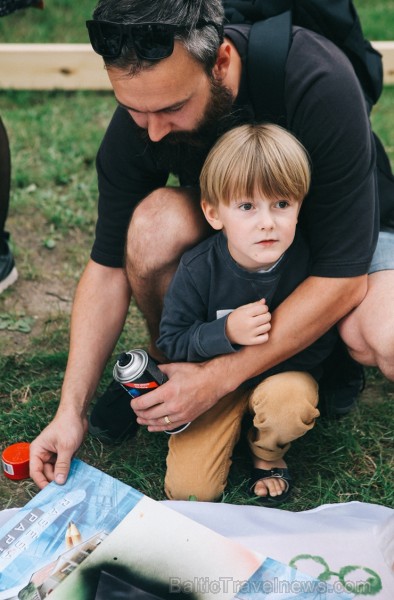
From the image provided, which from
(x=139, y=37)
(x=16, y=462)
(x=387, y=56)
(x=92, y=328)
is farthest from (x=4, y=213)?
(x=387, y=56)

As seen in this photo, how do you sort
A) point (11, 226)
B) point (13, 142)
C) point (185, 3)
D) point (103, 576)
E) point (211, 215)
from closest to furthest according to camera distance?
point (103, 576) < point (185, 3) < point (211, 215) < point (11, 226) < point (13, 142)

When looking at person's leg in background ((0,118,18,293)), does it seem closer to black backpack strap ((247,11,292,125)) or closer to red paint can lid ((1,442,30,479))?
red paint can lid ((1,442,30,479))

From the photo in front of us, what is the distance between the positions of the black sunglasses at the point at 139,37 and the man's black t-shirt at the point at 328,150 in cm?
26

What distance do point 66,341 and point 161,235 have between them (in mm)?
874

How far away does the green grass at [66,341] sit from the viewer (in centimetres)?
241

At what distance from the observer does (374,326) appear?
87.7 inches

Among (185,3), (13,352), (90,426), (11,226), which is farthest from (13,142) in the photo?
(185,3)

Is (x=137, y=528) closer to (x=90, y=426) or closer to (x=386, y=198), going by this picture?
(x=90, y=426)

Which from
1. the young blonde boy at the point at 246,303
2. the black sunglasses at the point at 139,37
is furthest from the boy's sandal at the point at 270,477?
the black sunglasses at the point at 139,37

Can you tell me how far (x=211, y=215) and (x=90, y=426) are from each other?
0.82 meters

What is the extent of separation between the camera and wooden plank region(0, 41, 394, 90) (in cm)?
466

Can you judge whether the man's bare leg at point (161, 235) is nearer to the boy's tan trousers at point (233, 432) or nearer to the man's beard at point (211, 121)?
the man's beard at point (211, 121)

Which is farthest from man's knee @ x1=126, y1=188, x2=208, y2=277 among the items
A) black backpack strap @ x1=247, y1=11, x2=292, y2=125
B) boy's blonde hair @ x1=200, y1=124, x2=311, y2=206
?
black backpack strap @ x1=247, y1=11, x2=292, y2=125

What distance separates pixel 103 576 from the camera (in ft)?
6.09
